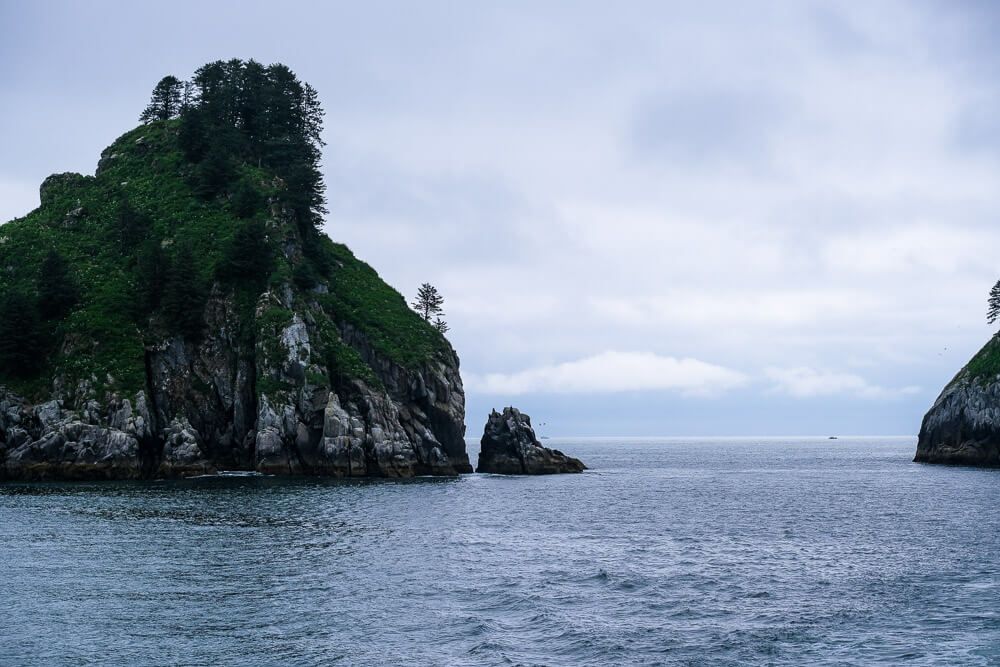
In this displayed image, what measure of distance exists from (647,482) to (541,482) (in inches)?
783

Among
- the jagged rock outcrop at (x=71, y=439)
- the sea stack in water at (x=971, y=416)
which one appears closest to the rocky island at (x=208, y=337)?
the jagged rock outcrop at (x=71, y=439)

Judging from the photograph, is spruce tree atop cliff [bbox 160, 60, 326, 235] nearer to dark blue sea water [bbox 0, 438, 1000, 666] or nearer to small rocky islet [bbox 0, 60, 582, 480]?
small rocky islet [bbox 0, 60, 582, 480]

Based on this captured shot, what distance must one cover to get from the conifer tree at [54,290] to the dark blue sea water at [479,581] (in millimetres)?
38832

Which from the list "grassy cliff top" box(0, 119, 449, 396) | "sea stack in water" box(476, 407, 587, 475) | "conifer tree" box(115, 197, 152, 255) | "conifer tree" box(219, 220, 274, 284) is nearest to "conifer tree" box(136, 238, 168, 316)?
"grassy cliff top" box(0, 119, 449, 396)

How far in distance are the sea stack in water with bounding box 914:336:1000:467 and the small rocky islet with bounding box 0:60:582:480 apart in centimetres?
8578

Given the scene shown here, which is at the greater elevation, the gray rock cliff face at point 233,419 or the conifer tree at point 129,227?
the conifer tree at point 129,227

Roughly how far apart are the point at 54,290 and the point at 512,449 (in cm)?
7638

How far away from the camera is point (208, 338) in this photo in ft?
388

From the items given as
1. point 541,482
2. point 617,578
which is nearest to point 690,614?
point 617,578

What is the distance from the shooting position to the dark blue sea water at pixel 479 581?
3341 centimetres

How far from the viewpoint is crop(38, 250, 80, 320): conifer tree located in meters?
116

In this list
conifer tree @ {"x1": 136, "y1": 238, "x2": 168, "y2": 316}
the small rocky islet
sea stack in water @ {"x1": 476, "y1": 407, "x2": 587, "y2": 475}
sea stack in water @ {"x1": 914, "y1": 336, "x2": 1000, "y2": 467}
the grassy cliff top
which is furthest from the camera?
sea stack in water @ {"x1": 914, "y1": 336, "x2": 1000, "y2": 467}

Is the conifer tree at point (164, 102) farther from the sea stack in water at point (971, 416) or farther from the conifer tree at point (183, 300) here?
the sea stack in water at point (971, 416)

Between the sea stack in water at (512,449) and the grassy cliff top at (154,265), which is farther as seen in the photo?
the sea stack in water at (512,449)
